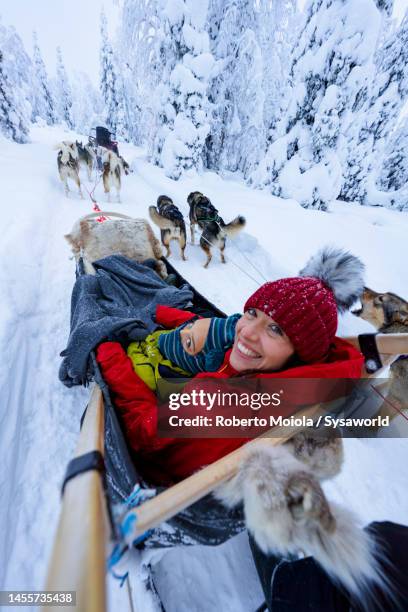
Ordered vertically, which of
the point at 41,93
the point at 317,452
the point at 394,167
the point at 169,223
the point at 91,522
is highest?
the point at 41,93

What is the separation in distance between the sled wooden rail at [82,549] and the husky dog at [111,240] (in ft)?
7.76

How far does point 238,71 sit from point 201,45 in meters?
2.29

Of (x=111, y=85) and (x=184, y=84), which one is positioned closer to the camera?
(x=184, y=84)

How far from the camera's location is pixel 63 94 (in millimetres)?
34781

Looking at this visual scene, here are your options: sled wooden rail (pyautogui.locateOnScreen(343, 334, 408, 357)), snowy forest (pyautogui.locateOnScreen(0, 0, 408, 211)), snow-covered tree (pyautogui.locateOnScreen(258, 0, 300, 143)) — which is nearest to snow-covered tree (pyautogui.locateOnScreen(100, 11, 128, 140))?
snowy forest (pyautogui.locateOnScreen(0, 0, 408, 211))

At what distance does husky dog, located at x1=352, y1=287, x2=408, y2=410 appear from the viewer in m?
1.85

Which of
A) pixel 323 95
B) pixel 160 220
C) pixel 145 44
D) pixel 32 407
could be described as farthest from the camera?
pixel 145 44

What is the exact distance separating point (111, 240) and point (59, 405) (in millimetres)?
1672

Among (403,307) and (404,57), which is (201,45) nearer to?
(404,57)

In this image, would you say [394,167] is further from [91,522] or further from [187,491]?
[91,522]

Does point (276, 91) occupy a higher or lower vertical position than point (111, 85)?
lower

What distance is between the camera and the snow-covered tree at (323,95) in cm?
624

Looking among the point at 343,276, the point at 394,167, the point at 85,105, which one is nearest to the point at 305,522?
the point at 343,276

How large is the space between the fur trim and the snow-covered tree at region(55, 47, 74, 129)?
46.1 meters
